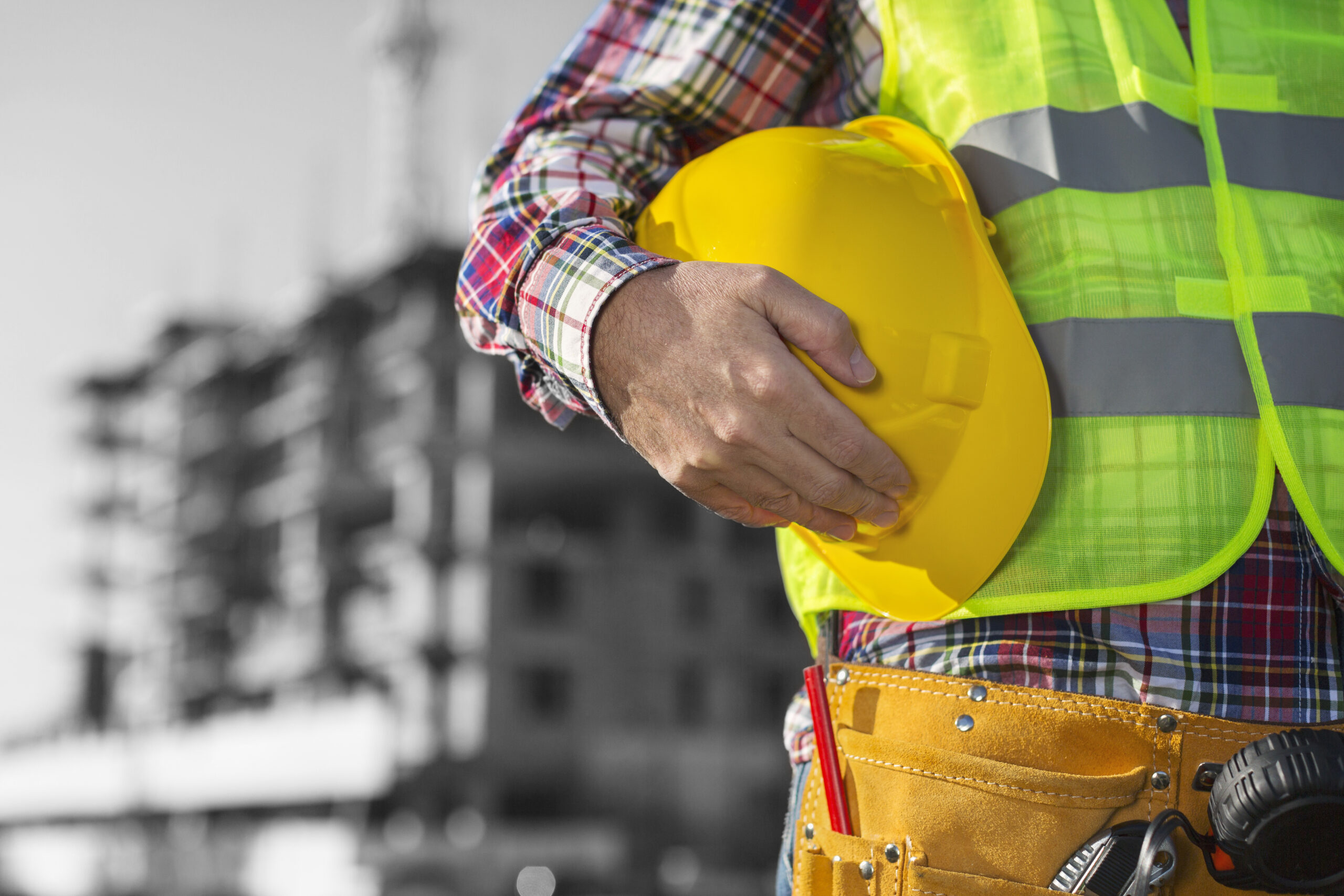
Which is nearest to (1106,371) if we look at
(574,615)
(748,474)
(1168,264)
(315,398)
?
(1168,264)

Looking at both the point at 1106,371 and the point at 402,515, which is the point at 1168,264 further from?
the point at 402,515

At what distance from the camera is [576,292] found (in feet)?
4.66

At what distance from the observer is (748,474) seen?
1.33 metres

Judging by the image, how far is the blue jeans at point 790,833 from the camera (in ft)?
4.90

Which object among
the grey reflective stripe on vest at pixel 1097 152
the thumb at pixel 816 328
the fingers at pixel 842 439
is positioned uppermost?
the grey reflective stripe on vest at pixel 1097 152

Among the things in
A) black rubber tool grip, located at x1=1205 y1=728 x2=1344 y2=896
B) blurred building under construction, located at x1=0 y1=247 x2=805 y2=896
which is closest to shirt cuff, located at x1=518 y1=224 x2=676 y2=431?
black rubber tool grip, located at x1=1205 y1=728 x2=1344 y2=896

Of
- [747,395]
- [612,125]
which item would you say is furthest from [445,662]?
[747,395]

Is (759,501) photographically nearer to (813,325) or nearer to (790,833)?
(813,325)

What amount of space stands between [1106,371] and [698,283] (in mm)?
493

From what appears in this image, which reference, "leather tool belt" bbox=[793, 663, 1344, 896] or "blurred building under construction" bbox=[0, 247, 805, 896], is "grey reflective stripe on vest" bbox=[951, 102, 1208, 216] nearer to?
"leather tool belt" bbox=[793, 663, 1344, 896]

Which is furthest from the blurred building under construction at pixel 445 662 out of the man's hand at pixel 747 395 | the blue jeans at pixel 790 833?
the man's hand at pixel 747 395

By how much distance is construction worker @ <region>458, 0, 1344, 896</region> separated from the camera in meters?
1.27

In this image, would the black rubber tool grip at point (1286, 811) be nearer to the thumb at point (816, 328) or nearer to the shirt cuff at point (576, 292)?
the thumb at point (816, 328)

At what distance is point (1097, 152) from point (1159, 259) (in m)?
0.16
